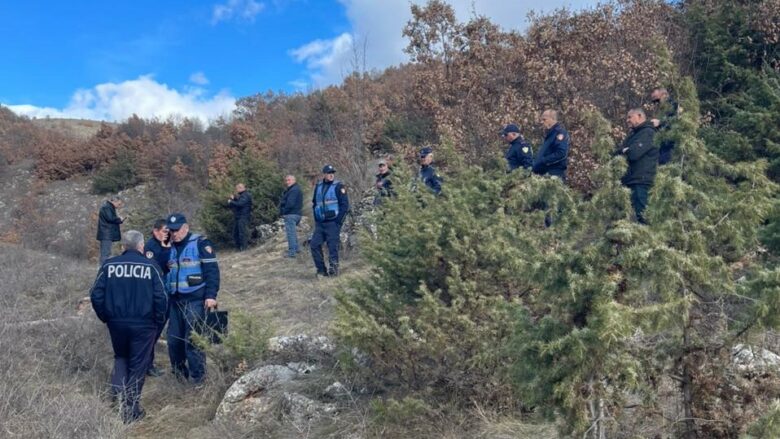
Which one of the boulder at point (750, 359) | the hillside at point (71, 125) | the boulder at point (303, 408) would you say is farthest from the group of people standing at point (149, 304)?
the hillside at point (71, 125)

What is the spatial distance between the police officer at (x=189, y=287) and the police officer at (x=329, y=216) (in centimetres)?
316

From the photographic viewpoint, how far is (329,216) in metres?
8.88

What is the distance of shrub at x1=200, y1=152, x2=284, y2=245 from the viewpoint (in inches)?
580

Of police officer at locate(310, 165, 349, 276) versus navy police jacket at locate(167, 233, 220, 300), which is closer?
navy police jacket at locate(167, 233, 220, 300)

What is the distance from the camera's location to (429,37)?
39.8 ft

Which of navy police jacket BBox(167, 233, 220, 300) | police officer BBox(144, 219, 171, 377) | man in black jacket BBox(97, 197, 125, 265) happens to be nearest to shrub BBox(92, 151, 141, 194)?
man in black jacket BBox(97, 197, 125, 265)

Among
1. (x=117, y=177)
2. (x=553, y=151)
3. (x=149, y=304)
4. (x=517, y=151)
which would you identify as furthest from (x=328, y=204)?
(x=117, y=177)

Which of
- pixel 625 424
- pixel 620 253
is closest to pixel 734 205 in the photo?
pixel 620 253

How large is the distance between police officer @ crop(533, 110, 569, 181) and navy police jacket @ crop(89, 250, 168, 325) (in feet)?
13.3

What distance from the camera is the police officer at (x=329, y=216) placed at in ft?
29.2

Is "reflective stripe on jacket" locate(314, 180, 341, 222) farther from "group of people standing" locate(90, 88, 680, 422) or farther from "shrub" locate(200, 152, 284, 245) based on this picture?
"shrub" locate(200, 152, 284, 245)

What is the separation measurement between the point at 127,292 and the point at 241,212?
8613 millimetres

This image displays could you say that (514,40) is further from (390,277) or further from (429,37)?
(390,277)

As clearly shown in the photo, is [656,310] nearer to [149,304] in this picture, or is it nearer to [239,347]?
[239,347]
